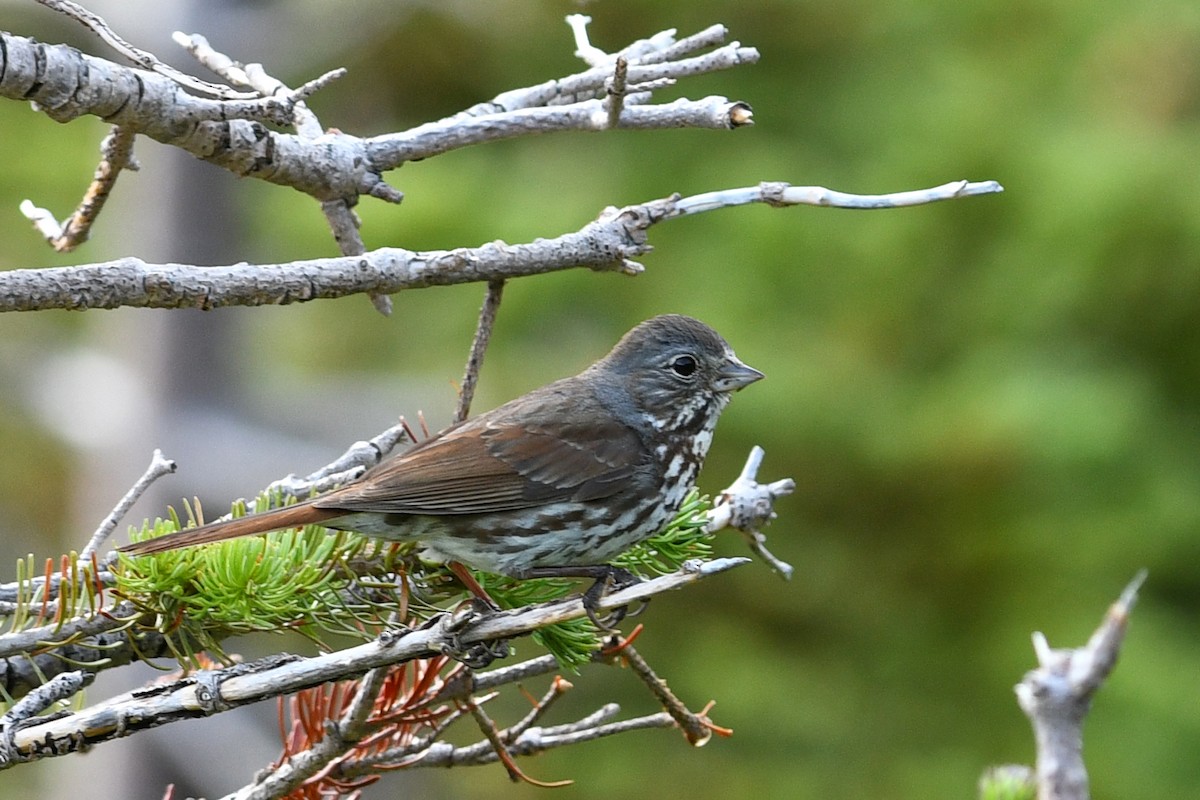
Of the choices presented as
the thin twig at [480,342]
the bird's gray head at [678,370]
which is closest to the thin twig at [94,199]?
the thin twig at [480,342]

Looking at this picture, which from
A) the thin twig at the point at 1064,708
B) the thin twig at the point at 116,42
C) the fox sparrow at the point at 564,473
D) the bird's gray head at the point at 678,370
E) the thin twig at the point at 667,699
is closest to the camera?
the thin twig at the point at 1064,708

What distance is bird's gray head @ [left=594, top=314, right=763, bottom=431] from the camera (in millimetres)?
3932

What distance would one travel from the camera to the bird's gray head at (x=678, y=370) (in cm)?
393

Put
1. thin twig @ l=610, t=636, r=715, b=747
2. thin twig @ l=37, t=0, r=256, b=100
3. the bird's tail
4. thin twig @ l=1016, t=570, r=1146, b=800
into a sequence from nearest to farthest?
thin twig @ l=1016, t=570, r=1146, b=800 < thin twig @ l=37, t=0, r=256, b=100 < the bird's tail < thin twig @ l=610, t=636, r=715, b=747

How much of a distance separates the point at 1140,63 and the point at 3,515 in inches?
363

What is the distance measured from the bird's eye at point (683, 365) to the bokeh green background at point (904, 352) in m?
3.59

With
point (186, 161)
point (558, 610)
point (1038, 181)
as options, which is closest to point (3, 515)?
point (186, 161)

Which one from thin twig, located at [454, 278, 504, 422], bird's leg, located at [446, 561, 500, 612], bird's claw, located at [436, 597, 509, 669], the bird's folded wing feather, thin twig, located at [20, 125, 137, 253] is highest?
thin twig, located at [20, 125, 137, 253]

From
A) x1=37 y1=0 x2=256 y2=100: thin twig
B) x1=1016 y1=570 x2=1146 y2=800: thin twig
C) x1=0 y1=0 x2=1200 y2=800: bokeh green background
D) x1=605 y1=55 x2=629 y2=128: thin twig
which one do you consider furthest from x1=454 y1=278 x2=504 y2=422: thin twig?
x1=0 y1=0 x2=1200 y2=800: bokeh green background

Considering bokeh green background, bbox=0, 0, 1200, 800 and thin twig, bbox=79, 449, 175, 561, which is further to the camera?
bokeh green background, bbox=0, 0, 1200, 800

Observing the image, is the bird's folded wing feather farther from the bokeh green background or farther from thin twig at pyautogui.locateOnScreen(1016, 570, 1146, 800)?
the bokeh green background

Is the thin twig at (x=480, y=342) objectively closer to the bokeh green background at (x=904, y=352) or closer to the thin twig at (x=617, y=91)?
the thin twig at (x=617, y=91)

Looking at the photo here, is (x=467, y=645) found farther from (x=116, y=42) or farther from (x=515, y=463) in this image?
(x=515, y=463)

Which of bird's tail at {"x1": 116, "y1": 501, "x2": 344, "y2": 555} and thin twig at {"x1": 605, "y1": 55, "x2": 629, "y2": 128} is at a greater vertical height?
thin twig at {"x1": 605, "y1": 55, "x2": 629, "y2": 128}
